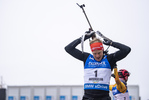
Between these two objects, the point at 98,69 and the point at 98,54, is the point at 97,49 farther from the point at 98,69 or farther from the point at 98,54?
the point at 98,69

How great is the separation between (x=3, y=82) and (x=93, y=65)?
8.36 meters

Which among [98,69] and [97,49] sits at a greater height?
[97,49]

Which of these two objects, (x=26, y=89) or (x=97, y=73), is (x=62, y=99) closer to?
(x=26, y=89)

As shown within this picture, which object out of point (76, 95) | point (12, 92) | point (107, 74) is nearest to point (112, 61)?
point (107, 74)

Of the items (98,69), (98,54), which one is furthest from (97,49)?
(98,69)

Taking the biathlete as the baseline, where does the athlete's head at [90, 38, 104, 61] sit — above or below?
above

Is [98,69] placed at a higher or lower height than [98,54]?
lower

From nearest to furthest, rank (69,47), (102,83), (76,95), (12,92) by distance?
(102,83) < (69,47) < (76,95) < (12,92)

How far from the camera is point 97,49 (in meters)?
3.05

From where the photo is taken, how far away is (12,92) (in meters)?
10.6

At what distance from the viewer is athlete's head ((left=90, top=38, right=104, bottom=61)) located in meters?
3.06

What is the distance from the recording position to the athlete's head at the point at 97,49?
3061 mm

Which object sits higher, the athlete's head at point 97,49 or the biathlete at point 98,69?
the athlete's head at point 97,49

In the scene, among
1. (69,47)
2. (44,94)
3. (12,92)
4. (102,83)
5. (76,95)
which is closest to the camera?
(102,83)
